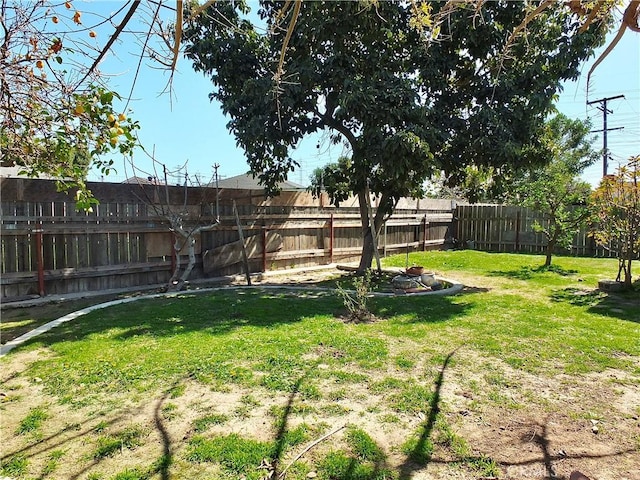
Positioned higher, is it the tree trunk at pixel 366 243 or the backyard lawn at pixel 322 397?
the tree trunk at pixel 366 243

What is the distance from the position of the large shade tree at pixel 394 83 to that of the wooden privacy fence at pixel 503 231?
231 inches

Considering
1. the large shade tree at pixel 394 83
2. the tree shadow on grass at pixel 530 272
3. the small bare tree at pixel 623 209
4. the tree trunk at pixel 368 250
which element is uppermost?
the large shade tree at pixel 394 83

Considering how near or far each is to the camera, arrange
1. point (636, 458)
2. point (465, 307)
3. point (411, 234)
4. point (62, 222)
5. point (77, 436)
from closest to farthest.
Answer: point (636, 458)
point (77, 436)
point (465, 307)
point (62, 222)
point (411, 234)

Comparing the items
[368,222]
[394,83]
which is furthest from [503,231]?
[394,83]

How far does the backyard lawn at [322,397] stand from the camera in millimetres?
2127

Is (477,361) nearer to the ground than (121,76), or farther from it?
nearer to the ground

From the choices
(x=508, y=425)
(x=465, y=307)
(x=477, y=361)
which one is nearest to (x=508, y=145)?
(x=465, y=307)

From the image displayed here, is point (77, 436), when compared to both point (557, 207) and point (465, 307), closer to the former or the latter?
point (465, 307)

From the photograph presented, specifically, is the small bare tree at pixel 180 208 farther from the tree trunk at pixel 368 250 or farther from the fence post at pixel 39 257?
the tree trunk at pixel 368 250

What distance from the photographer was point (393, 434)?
2.40 metres

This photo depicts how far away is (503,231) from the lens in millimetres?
13516

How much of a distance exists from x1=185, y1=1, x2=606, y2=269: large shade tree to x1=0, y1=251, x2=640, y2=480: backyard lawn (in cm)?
316

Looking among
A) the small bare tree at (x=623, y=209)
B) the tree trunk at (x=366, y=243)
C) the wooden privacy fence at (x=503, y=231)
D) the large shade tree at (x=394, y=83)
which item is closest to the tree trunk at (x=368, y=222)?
the tree trunk at (x=366, y=243)

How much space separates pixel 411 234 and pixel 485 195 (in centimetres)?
327
